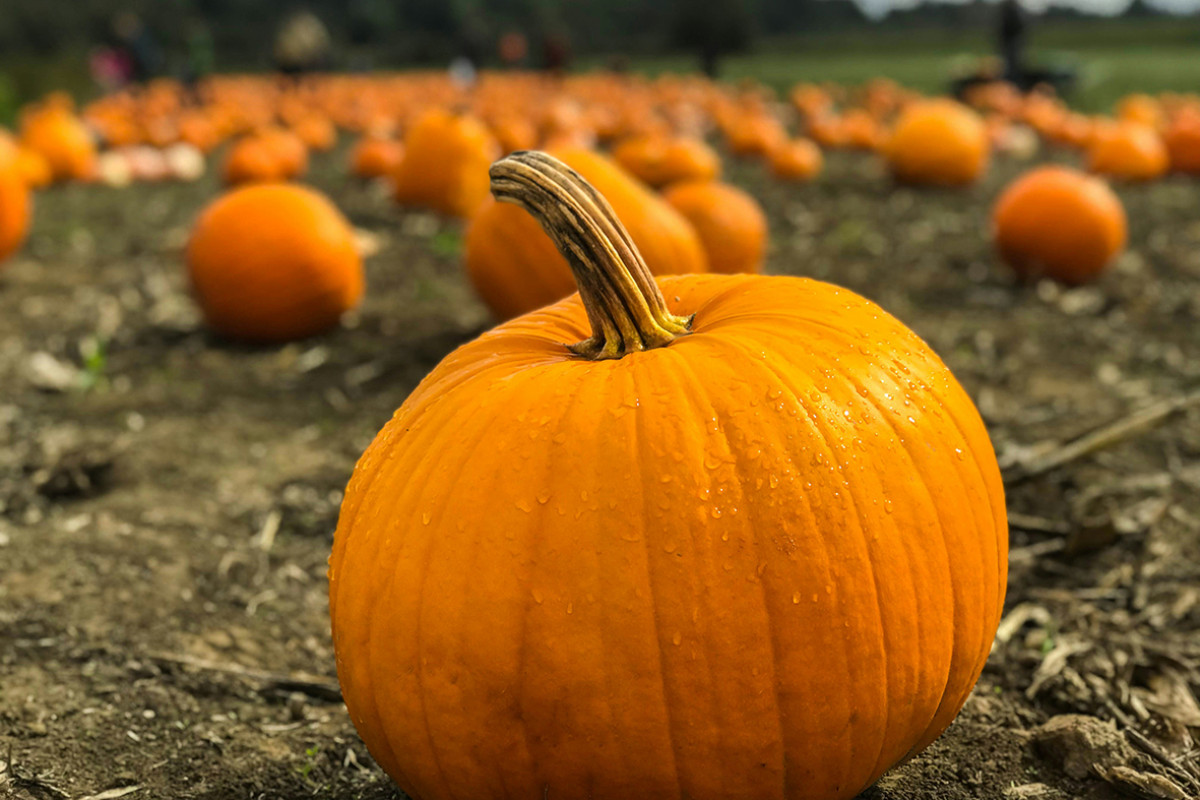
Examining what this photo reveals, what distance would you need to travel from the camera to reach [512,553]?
1861mm

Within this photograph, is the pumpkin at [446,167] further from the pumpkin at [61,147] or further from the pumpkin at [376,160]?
the pumpkin at [61,147]

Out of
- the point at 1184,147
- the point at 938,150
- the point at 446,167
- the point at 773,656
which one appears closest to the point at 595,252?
the point at 773,656

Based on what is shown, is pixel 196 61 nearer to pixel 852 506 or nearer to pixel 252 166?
pixel 252 166

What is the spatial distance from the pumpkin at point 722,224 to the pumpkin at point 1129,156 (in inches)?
235

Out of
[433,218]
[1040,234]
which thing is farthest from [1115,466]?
[433,218]

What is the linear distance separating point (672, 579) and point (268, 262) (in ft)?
14.1

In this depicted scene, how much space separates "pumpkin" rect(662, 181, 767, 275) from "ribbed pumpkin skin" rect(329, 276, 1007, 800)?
13.7ft

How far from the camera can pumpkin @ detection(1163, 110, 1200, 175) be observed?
11.1 metres

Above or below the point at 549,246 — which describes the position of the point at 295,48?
above

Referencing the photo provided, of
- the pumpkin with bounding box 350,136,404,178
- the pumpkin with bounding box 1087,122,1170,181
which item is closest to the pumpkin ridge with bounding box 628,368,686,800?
the pumpkin with bounding box 350,136,404,178

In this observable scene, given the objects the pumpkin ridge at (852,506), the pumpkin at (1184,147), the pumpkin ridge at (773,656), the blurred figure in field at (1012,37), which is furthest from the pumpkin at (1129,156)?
the blurred figure in field at (1012,37)

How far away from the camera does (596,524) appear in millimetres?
1846

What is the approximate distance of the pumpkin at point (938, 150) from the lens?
1059 centimetres

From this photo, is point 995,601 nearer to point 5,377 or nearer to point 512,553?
point 512,553
